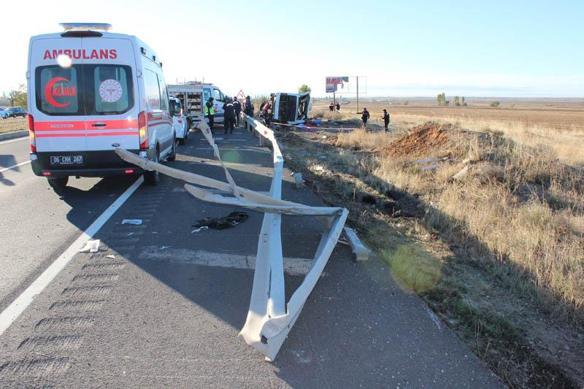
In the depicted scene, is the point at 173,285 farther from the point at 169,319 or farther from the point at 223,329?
the point at 223,329

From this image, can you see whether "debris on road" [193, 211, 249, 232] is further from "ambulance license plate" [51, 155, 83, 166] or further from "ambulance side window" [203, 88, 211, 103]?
"ambulance side window" [203, 88, 211, 103]

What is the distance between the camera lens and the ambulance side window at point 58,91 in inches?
309

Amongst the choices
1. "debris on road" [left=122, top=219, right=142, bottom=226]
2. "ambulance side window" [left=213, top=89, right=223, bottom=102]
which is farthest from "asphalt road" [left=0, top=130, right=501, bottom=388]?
"ambulance side window" [left=213, top=89, right=223, bottom=102]

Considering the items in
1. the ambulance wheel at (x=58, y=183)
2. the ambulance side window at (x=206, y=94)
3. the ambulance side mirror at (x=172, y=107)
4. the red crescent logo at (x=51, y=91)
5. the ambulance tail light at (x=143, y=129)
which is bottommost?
the ambulance wheel at (x=58, y=183)

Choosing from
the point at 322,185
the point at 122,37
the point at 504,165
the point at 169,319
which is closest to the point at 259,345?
the point at 169,319

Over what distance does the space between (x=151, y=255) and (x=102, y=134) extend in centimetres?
359

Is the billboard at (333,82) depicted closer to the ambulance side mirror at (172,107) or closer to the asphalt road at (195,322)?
the ambulance side mirror at (172,107)

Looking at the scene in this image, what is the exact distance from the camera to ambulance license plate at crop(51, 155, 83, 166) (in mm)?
7938

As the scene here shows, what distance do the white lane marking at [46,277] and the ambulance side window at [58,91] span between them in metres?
2.00

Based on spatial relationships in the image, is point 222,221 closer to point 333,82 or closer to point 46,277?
point 46,277

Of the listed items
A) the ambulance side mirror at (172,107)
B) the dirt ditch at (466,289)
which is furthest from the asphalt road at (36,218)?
the dirt ditch at (466,289)

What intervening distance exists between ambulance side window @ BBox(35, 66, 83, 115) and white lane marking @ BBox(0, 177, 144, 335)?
6.55 ft

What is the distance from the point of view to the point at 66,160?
7.96 m

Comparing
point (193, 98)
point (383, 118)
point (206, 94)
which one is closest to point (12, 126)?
point (193, 98)
